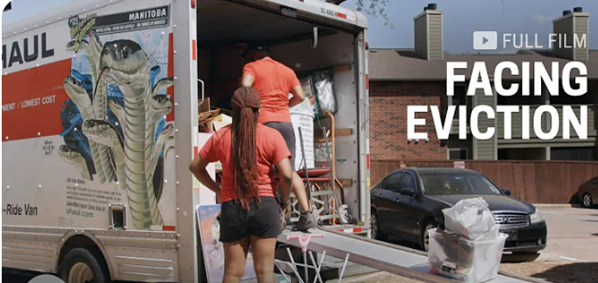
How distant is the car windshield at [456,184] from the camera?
11180mm

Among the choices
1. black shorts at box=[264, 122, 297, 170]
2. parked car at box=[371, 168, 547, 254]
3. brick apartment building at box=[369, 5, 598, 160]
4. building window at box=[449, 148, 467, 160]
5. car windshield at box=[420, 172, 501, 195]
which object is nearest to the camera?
black shorts at box=[264, 122, 297, 170]

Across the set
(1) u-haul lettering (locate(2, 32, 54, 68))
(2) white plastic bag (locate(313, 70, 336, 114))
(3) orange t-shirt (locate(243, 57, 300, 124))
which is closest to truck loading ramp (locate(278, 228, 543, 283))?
(3) orange t-shirt (locate(243, 57, 300, 124))

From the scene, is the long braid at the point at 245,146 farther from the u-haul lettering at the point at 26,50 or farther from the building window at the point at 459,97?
the building window at the point at 459,97

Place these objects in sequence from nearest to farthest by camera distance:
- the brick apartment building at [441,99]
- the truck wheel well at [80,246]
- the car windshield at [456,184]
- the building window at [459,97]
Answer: the truck wheel well at [80,246], the car windshield at [456,184], the brick apartment building at [441,99], the building window at [459,97]

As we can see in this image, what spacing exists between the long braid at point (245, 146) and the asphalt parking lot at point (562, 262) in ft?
9.07

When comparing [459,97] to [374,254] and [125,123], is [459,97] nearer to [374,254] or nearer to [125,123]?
[374,254]

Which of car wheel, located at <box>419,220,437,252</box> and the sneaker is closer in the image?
the sneaker

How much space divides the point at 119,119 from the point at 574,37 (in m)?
31.0

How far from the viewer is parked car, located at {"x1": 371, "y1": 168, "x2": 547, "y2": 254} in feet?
33.1

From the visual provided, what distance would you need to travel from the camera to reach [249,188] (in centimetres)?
432

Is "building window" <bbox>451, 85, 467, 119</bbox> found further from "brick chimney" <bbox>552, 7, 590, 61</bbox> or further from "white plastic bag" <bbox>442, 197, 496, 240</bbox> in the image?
"white plastic bag" <bbox>442, 197, 496, 240</bbox>

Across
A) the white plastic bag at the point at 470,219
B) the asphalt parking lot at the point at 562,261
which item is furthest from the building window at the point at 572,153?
the white plastic bag at the point at 470,219

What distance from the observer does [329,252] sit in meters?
5.43

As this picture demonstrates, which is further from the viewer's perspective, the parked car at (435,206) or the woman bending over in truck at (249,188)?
the parked car at (435,206)
